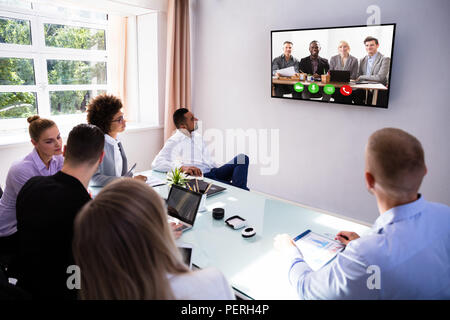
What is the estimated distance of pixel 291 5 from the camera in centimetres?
352

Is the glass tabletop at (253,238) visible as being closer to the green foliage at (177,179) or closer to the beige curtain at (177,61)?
the green foliage at (177,179)

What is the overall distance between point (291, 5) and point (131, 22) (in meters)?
2.26

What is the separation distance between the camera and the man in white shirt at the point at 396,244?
105 cm

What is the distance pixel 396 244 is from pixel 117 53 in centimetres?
444

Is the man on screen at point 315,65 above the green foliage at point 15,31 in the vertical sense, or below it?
below

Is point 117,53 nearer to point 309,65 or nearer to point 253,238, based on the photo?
point 309,65

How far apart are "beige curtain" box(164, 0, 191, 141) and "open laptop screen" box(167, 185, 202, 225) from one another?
8.65ft

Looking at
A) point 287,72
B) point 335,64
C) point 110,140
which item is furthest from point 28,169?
point 335,64

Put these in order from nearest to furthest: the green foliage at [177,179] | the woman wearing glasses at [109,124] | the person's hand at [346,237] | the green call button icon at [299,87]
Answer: the person's hand at [346,237], the green foliage at [177,179], the woman wearing glasses at [109,124], the green call button icon at [299,87]

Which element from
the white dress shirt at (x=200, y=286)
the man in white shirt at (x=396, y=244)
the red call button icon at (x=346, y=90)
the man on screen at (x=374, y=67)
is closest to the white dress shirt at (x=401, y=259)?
the man in white shirt at (x=396, y=244)

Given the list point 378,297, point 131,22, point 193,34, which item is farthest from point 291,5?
point 378,297

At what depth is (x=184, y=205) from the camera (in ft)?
6.19

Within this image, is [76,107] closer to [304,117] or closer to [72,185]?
[304,117]

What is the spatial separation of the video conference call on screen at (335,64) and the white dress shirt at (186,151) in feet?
3.63
